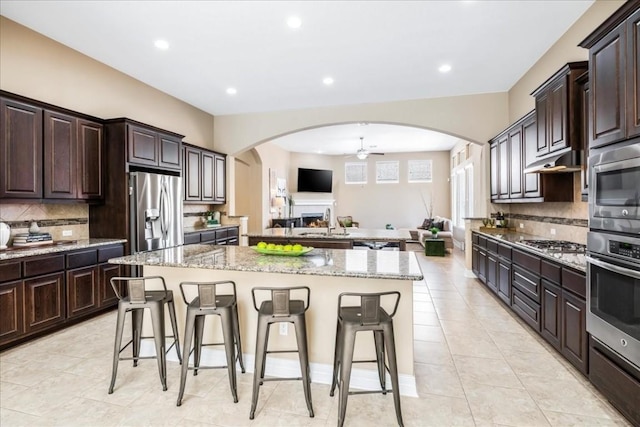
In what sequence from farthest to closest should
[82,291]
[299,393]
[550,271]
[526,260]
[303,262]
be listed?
[82,291], [526,260], [550,271], [303,262], [299,393]

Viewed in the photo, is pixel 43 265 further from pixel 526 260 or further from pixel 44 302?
pixel 526 260

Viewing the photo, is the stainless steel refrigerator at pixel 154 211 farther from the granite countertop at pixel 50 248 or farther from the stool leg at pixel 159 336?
the stool leg at pixel 159 336

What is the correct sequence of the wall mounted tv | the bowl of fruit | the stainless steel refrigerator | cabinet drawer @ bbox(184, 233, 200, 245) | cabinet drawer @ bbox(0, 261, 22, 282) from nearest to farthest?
the bowl of fruit → cabinet drawer @ bbox(0, 261, 22, 282) → the stainless steel refrigerator → cabinet drawer @ bbox(184, 233, 200, 245) → the wall mounted tv

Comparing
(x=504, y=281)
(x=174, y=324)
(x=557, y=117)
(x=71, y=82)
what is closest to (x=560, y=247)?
(x=504, y=281)

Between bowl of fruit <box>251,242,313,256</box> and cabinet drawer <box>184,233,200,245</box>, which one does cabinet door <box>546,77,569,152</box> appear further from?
cabinet drawer <box>184,233,200,245</box>

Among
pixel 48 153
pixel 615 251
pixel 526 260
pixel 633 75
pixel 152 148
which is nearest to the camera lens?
pixel 633 75

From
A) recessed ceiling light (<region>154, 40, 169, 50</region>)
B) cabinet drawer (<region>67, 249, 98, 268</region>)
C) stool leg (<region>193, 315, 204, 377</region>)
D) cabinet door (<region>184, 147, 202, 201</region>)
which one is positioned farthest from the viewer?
cabinet door (<region>184, 147, 202, 201</region>)

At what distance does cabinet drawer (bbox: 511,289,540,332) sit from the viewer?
3088 mm

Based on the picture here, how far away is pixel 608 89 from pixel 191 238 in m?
5.19

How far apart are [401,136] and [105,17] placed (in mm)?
7001

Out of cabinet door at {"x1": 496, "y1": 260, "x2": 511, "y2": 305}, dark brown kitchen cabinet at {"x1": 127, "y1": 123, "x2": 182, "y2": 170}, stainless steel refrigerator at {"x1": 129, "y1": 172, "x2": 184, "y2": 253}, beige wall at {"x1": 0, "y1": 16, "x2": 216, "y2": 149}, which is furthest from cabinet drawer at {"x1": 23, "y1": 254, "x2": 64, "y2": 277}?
cabinet door at {"x1": 496, "y1": 260, "x2": 511, "y2": 305}

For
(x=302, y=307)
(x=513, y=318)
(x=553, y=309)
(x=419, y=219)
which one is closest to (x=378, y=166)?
(x=419, y=219)

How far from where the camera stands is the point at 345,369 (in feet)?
6.10

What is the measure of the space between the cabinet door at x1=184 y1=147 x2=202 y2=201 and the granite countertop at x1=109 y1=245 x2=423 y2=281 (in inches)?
110
